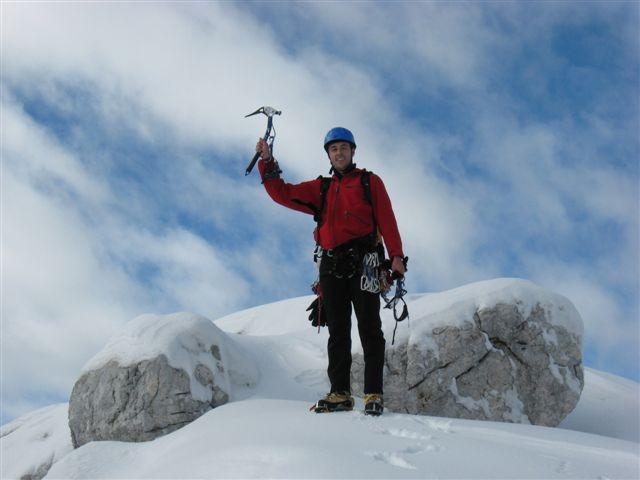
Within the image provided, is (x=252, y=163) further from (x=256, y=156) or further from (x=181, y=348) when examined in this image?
(x=181, y=348)

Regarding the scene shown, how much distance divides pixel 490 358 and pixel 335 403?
4898mm

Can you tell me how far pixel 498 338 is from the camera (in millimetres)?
9609

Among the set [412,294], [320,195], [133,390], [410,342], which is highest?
[412,294]

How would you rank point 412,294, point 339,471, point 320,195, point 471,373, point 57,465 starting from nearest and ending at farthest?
point 339,471
point 320,195
point 57,465
point 471,373
point 412,294

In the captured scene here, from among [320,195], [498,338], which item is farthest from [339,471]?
[498,338]

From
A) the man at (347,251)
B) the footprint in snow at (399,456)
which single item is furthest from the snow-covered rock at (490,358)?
the footprint in snow at (399,456)

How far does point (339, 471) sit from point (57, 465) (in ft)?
16.5

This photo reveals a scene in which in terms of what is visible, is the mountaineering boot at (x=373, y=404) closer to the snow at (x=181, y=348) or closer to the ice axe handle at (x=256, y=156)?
the ice axe handle at (x=256, y=156)

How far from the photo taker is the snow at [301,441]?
137 inches

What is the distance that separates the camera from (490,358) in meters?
9.46

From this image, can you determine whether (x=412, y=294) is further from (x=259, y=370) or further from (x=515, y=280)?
(x=259, y=370)

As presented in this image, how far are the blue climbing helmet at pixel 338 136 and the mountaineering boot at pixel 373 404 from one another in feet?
8.29

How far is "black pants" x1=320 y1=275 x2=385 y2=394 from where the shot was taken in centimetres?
545

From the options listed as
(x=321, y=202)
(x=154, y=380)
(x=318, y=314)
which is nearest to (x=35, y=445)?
(x=154, y=380)
